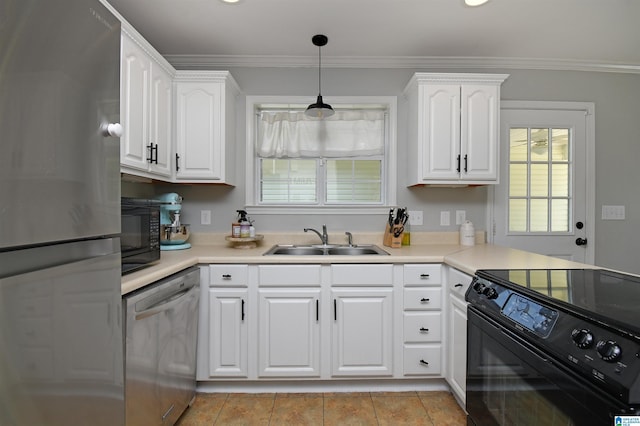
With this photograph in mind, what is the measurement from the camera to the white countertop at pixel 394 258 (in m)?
1.55

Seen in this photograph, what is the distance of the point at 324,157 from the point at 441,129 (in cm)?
94

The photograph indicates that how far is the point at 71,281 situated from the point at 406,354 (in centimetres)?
186

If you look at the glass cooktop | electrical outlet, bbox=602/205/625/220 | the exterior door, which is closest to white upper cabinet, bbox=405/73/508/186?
the exterior door

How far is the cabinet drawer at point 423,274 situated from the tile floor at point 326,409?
2.36 ft

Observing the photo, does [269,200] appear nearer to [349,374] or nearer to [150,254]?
[150,254]

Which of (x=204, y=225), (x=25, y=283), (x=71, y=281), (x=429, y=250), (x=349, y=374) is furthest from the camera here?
(x=204, y=225)

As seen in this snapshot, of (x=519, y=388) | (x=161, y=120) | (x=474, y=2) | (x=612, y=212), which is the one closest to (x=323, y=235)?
(x=161, y=120)

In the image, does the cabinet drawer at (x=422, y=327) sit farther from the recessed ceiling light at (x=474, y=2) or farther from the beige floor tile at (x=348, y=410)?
the recessed ceiling light at (x=474, y=2)

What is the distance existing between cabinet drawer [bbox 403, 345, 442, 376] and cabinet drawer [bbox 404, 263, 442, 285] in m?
0.41

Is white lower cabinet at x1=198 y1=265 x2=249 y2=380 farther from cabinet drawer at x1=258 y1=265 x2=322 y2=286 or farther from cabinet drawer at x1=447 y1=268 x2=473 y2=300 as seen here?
cabinet drawer at x1=447 y1=268 x2=473 y2=300

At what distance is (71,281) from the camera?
745 millimetres

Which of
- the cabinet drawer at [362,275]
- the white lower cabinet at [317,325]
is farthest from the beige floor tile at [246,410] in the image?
the cabinet drawer at [362,275]

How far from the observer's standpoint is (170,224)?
2295 mm

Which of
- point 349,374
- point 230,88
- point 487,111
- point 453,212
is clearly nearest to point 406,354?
point 349,374
